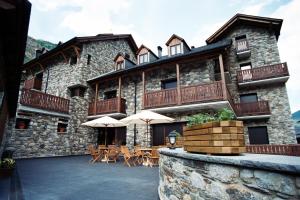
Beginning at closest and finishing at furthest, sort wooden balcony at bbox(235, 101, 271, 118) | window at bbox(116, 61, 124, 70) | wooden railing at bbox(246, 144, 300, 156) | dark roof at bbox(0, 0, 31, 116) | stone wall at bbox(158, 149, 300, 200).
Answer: stone wall at bbox(158, 149, 300, 200) < dark roof at bbox(0, 0, 31, 116) < wooden railing at bbox(246, 144, 300, 156) < wooden balcony at bbox(235, 101, 271, 118) < window at bbox(116, 61, 124, 70)

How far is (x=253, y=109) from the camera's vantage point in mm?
12914

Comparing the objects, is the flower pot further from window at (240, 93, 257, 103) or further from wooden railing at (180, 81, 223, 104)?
window at (240, 93, 257, 103)

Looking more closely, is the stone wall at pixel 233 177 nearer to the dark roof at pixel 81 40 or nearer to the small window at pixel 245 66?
the dark roof at pixel 81 40

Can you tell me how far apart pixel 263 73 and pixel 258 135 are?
15.2ft

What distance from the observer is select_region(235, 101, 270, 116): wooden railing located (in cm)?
1262

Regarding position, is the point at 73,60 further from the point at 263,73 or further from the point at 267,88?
the point at 267,88

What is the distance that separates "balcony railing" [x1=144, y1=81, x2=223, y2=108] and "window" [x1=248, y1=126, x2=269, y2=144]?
642cm

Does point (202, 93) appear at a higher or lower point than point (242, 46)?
lower

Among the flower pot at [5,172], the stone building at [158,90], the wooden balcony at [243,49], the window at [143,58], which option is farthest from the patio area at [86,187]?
the wooden balcony at [243,49]

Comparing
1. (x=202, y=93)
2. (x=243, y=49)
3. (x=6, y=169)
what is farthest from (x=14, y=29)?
(x=243, y=49)

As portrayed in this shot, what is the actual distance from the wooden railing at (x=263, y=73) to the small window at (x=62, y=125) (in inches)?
540

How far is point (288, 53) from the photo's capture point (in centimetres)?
1502

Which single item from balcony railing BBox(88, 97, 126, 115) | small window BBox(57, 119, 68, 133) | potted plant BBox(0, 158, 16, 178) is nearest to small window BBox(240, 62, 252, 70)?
balcony railing BBox(88, 97, 126, 115)

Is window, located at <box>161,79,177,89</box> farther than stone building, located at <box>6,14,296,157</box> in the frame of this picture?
Yes
